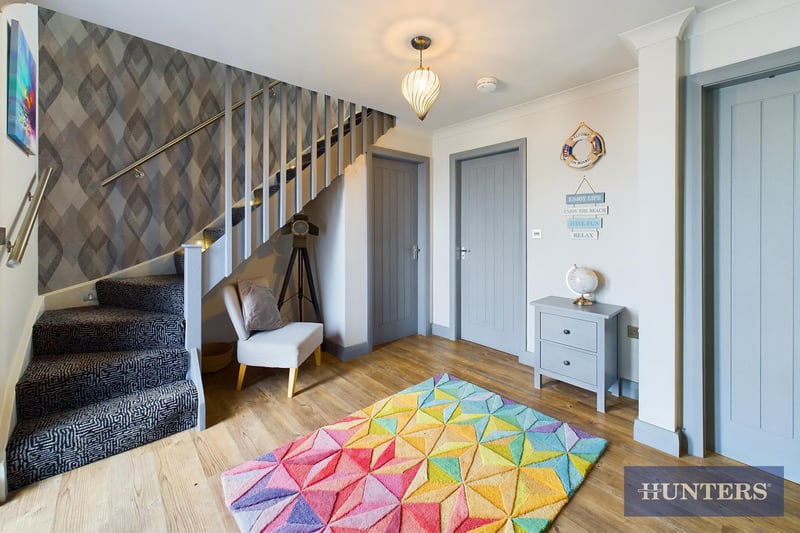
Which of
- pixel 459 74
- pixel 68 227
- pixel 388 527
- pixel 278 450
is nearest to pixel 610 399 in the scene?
pixel 388 527

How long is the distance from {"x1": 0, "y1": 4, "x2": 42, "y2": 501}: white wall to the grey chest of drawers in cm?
317

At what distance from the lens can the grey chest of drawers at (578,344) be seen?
243 centimetres

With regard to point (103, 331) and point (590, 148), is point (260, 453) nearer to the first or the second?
point (103, 331)

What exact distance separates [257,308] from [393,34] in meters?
2.16

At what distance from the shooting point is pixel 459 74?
2.56m

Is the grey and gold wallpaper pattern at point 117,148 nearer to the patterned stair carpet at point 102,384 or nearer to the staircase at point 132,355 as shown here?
the staircase at point 132,355

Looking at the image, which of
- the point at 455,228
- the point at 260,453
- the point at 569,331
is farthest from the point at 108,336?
the point at 569,331

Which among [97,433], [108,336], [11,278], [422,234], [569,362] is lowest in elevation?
[97,433]

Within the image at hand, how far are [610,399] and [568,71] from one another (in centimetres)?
244

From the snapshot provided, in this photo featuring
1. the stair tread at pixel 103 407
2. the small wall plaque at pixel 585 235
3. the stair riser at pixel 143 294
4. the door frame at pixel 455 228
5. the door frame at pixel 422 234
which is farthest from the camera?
the door frame at pixel 422 234

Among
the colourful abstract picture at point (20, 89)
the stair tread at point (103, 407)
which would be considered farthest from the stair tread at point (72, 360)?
the colourful abstract picture at point (20, 89)

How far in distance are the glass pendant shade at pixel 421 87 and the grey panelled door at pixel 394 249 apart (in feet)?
5.38

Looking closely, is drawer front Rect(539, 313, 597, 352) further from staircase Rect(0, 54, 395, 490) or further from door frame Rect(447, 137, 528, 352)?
staircase Rect(0, 54, 395, 490)

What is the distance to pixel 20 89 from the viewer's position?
1.77 m
